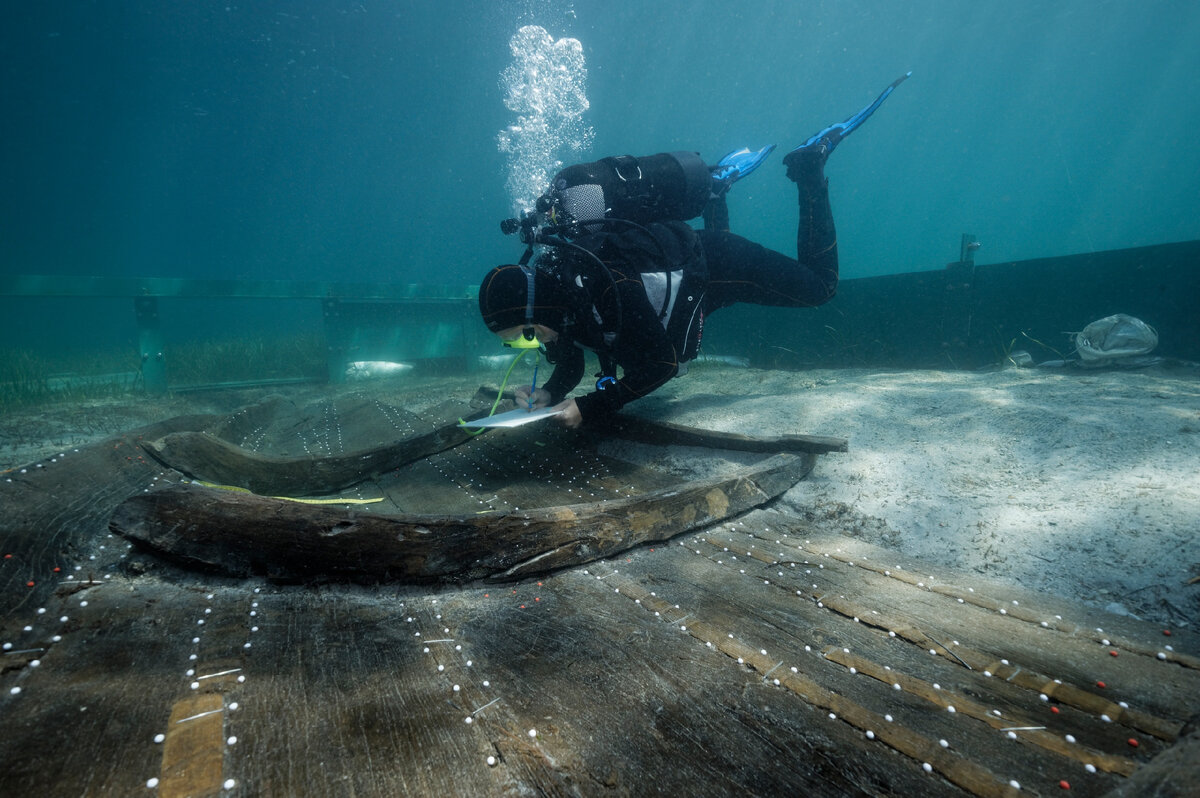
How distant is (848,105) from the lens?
310 ft

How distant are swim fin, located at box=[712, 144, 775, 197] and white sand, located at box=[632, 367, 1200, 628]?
2.99 meters

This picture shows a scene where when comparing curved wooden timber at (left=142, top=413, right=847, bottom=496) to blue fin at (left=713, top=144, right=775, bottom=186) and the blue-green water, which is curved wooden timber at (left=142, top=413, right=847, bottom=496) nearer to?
blue fin at (left=713, top=144, right=775, bottom=186)

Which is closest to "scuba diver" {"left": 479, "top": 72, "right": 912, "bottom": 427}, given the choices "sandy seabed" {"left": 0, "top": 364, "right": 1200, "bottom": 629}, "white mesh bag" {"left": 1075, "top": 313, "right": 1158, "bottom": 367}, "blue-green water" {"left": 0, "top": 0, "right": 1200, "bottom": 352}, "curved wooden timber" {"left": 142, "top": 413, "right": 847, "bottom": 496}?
"curved wooden timber" {"left": 142, "top": 413, "right": 847, "bottom": 496}

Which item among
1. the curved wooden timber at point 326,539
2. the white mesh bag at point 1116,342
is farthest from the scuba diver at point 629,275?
the white mesh bag at point 1116,342

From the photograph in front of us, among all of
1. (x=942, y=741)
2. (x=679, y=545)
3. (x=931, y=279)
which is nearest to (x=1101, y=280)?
(x=931, y=279)

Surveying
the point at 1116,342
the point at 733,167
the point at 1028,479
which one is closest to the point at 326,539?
the point at 1028,479

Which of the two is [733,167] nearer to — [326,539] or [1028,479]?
[1028,479]

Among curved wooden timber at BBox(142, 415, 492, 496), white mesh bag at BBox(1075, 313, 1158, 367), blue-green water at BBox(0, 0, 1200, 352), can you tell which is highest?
blue-green water at BBox(0, 0, 1200, 352)

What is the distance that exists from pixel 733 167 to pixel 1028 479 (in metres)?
4.85

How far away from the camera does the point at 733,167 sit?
6062 millimetres

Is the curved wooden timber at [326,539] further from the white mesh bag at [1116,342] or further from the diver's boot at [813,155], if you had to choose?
the white mesh bag at [1116,342]

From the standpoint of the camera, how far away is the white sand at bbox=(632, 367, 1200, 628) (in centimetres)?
206

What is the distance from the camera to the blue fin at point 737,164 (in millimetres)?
5977

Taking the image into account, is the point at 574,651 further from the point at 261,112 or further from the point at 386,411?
the point at 261,112
